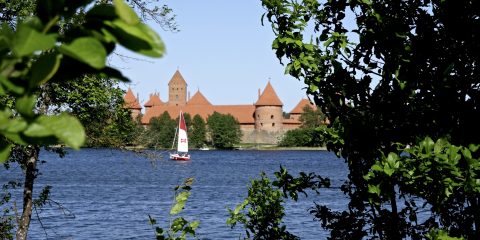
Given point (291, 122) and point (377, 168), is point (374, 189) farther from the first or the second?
point (291, 122)

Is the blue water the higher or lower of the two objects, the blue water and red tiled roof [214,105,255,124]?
the lower

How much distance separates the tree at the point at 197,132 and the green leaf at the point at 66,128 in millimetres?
146674

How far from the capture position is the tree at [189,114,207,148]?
148 metres

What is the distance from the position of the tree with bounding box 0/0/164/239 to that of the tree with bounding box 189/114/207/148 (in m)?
147

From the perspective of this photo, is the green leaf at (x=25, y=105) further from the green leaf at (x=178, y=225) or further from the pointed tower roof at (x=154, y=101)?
the pointed tower roof at (x=154, y=101)

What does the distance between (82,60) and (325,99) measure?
6059 mm

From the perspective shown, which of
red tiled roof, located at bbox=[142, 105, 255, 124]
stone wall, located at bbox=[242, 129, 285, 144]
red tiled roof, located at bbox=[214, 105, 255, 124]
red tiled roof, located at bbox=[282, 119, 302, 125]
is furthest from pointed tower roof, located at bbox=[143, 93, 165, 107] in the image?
red tiled roof, located at bbox=[282, 119, 302, 125]

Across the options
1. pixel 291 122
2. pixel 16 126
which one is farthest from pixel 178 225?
pixel 291 122

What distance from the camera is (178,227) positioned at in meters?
5.70

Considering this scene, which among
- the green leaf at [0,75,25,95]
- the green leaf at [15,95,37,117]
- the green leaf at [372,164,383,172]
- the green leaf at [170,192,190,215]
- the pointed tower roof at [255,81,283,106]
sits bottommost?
the green leaf at [170,192,190,215]

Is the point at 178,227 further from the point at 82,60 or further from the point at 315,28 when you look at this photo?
the point at 82,60

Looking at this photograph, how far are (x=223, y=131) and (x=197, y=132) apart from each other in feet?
19.3

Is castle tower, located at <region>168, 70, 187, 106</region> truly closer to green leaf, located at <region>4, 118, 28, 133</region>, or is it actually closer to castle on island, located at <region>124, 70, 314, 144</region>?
castle on island, located at <region>124, 70, 314, 144</region>

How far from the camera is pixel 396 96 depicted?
20.8ft
